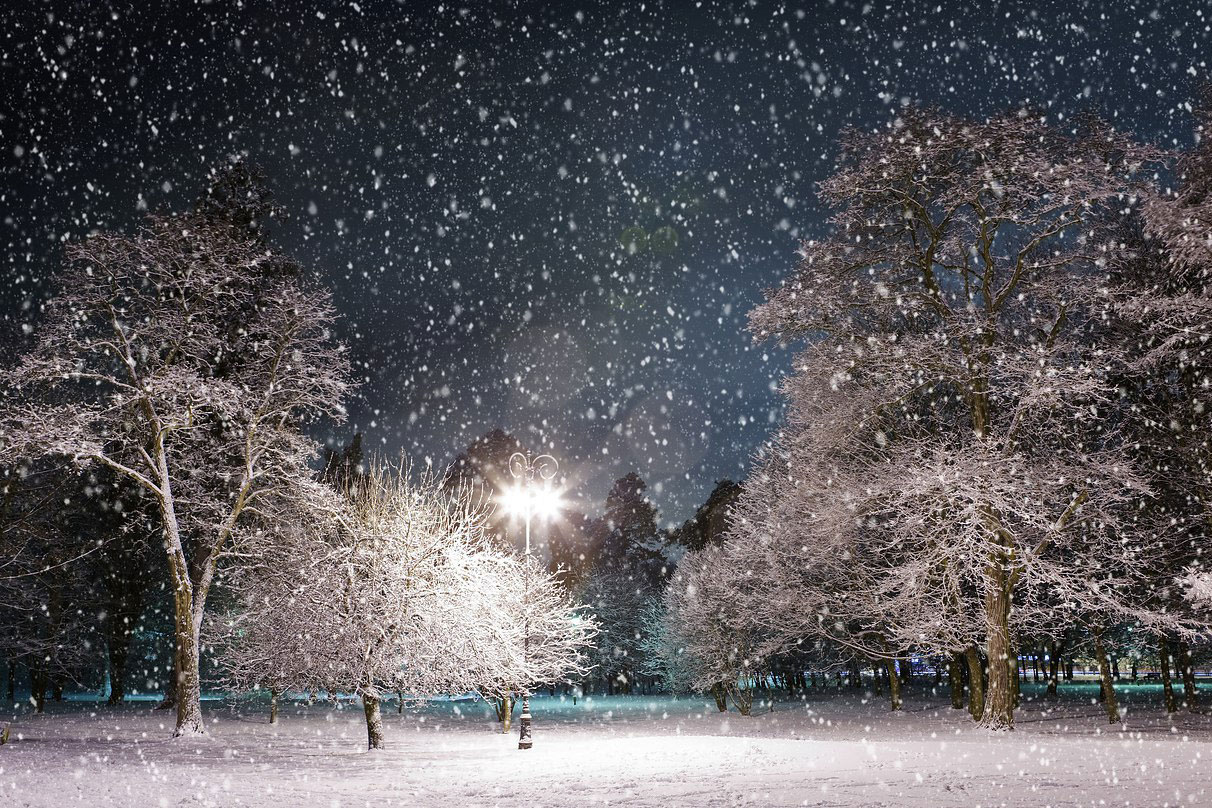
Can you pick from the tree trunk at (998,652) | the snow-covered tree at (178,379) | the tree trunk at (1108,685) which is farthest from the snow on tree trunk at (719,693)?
the snow-covered tree at (178,379)

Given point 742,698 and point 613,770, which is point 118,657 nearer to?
point 742,698

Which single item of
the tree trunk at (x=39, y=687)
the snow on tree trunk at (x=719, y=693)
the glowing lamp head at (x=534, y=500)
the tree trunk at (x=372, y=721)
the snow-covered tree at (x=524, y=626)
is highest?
the glowing lamp head at (x=534, y=500)

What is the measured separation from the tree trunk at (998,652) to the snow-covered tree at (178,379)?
15.5 metres

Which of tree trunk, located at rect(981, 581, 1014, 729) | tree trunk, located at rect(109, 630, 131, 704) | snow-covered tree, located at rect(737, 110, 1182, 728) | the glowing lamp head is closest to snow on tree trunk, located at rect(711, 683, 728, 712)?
snow-covered tree, located at rect(737, 110, 1182, 728)

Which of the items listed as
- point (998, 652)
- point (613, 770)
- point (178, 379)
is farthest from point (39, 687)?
point (998, 652)

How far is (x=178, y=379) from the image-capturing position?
17797 mm

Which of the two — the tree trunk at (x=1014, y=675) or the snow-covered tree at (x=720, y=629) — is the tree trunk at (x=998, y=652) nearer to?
the tree trunk at (x=1014, y=675)

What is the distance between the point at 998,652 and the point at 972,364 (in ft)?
19.9

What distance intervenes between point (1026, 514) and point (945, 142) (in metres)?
7.44

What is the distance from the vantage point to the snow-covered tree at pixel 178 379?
58.4 feet

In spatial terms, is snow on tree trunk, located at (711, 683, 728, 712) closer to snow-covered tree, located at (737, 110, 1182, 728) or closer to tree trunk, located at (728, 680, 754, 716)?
tree trunk, located at (728, 680, 754, 716)

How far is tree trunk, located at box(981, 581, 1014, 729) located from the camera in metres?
16.9

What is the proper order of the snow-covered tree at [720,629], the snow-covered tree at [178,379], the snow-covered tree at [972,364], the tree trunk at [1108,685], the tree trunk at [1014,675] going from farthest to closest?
the snow-covered tree at [720,629] → the tree trunk at [1108,685] → the tree trunk at [1014,675] → the snow-covered tree at [178,379] → the snow-covered tree at [972,364]

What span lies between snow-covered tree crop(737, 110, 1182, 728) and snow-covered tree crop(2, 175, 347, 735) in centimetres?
1167
